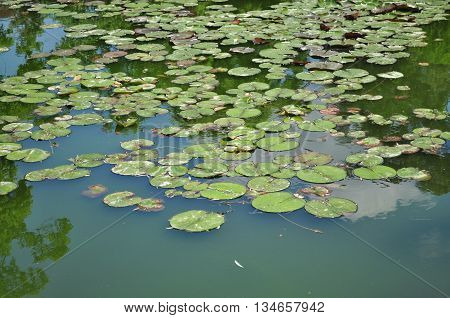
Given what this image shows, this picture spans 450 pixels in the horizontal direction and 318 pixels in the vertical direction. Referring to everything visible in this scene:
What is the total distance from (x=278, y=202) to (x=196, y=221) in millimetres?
406

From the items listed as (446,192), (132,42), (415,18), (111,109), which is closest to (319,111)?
(446,192)

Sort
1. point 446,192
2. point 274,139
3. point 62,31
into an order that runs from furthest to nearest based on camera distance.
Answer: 1. point 62,31
2. point 274,139
3. point 446,192

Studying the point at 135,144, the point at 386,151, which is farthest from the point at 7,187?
the point at 386,151

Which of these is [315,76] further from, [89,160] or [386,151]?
[89,160]

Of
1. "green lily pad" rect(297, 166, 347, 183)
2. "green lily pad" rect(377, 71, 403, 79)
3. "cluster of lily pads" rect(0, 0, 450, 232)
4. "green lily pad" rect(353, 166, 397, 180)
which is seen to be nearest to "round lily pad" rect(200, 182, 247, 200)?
"cluster of lily pads" rect(0, 0, 450, 232)

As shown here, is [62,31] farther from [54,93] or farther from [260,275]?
[260,275]

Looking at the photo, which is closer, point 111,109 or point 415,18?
point 111,109

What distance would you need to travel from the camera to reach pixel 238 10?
6.57 metres

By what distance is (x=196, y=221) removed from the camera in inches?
107

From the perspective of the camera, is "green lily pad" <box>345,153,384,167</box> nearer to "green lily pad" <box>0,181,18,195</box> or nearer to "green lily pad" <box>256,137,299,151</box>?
"green lily pad" <box>256,137,299,151</box>

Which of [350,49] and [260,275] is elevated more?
[350,49]

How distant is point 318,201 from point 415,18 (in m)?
3.86

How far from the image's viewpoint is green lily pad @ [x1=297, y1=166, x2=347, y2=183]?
119 inches

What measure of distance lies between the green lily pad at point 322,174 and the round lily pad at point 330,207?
0.18 meters
